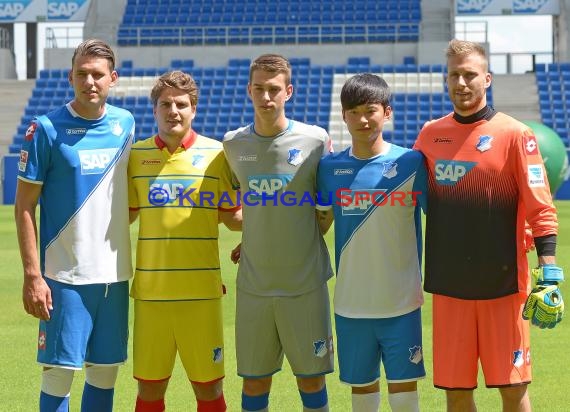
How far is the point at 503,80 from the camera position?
3023 centimetres

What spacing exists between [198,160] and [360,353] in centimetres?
127

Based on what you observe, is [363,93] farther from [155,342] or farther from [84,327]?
[84,327]

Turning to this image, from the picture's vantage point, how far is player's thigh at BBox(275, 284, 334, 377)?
4.64m

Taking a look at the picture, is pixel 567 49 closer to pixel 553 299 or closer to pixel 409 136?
pixel 409 136

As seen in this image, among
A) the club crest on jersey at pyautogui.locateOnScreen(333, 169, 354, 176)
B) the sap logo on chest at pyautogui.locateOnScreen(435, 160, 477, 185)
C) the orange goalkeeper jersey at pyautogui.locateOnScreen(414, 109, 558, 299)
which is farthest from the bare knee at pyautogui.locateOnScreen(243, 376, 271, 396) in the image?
the sap logo on chest at pyautogui.locateOnScreen(435, 160, 477, 185)

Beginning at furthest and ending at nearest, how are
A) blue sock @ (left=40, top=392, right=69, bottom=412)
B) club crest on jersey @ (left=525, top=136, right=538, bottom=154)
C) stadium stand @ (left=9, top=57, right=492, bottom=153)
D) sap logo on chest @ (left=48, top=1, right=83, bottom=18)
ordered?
sap logo on chest @ (left=48, top=1, right=83, bottom=18)
stadium stand @ (left=9, top=57, right=492, bottom=153)
blue sock @ (left=40, top=392, right=69, bottom=412)
club crest on jersey @ (left=525, top=136, right=538, bottom=154)

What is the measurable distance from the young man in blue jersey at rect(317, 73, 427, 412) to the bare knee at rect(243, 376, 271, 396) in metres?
0.41

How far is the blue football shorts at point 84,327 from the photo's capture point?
4512mm

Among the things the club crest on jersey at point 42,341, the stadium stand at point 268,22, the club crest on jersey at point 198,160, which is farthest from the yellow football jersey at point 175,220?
the stadium stand at point 268,22

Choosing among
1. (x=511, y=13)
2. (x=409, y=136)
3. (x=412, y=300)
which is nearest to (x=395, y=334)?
(x=412, y=300)

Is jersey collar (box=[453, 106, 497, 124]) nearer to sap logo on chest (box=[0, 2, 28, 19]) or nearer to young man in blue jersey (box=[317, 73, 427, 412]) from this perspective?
young man in blue jersey (box=[317, 73, 427, 412])

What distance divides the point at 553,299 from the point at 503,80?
89.0ft

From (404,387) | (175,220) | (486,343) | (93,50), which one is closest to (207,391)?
(175,220)

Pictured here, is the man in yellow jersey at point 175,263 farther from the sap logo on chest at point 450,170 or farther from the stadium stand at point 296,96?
the stadium stand at point 296,96
